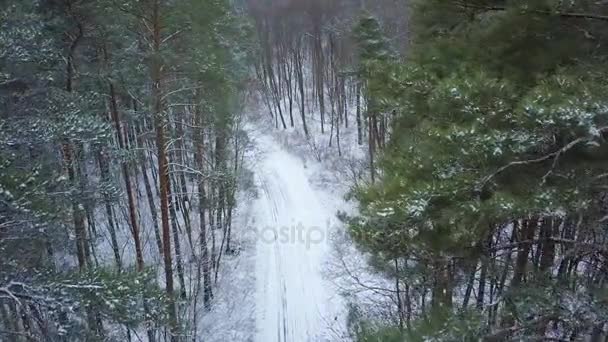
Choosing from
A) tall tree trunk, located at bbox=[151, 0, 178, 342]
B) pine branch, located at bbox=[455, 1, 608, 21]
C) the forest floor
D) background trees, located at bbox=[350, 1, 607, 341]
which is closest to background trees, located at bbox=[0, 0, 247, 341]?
tall tree trunk, located at bbox=[151, 0, 178, 342]

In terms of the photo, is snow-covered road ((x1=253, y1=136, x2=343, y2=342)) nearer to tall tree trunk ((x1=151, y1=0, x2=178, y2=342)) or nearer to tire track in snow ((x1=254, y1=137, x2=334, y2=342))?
tire track in snow ((x1=254, y1=137, x2=334, y2=342))

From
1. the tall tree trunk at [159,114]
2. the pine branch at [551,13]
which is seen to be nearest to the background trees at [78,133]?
the tall tree trunk at [159,114]

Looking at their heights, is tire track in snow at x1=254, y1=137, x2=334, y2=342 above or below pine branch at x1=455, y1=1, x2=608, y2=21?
below

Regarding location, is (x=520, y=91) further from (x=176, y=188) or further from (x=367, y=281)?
(x=176, y=188)

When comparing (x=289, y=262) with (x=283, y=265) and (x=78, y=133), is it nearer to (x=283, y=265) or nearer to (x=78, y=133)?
(x=283, y=265)

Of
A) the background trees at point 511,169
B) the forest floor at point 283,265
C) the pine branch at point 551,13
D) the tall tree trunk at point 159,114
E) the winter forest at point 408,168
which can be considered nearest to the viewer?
the background trees at point 511,169

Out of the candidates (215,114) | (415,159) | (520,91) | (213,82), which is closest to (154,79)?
(213,82)

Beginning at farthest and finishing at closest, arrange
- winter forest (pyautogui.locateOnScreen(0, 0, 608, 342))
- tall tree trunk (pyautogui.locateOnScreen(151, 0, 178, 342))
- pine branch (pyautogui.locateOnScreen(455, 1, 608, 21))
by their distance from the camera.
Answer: tall tree trunk (pyautogui.locateOnScreen(151, 0, 178, 342)) → pine branch (pyautogui.locateOnScreen(455, 1, 608, 21)) → winter forest (pyautogui.locateOnScreen(0, 0, 608, 342))

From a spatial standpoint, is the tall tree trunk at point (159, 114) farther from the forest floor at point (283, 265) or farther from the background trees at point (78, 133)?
the forest floor at point (283, 265)

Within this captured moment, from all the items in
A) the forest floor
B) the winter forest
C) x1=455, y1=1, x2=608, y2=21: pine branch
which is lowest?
the forest floor
